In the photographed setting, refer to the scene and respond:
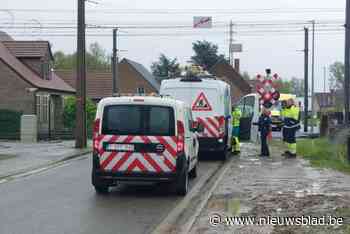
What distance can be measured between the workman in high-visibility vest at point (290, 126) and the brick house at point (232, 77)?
226 feet

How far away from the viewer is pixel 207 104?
2048 cm

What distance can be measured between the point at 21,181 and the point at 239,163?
661 centimetres

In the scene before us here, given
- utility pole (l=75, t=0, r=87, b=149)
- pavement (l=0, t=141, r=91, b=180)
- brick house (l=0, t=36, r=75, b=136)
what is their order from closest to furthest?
1. pavement (l=0, t=141, r=91, b=180)
2. utility pole (l=75, t=0, r=87, b=149)
3. brick house (l=0, t=36, r=75, b=136)

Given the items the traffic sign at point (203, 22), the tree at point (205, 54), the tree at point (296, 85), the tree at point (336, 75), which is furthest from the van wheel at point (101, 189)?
the tree at point (296, 85)

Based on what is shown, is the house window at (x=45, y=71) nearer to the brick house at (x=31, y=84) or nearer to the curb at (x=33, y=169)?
the brick house at (x=31, y=84)

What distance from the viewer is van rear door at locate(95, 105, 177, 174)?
1268 centimetres

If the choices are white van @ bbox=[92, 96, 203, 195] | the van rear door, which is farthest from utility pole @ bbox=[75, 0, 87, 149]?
the van rear door

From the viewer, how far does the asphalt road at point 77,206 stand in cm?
970

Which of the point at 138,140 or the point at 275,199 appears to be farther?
the point at 138,140

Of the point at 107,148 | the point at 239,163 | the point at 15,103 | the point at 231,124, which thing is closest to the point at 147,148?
the point at 107,148

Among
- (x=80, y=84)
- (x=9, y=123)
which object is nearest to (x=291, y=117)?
(x=80, y=84)

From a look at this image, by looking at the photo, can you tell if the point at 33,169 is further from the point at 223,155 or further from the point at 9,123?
the point at 9,123

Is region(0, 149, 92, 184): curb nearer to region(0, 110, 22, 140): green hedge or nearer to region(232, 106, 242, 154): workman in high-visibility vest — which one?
region(232, 106, 242, 154): workman in high-visibility vest

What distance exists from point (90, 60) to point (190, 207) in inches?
3836
